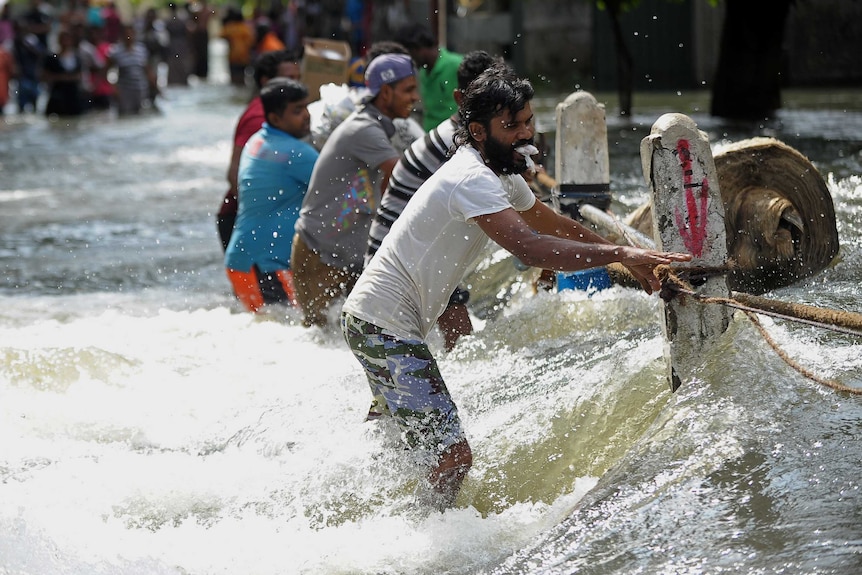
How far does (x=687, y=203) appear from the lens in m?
4.54

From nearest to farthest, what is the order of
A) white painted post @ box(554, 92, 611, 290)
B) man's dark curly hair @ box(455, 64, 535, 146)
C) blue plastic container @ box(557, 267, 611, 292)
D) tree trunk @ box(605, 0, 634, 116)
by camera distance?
man's dark curly hair @ box(455, 64, 535, 146)
blue plastic container @ box(557, 267, 611, 292)
white painted post @ box(554, 92, 611, 290)
tree trunk @ box(605, 0, 634, 116)

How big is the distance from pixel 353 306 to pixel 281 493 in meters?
1.01

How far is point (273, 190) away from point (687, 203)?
12.0 feet

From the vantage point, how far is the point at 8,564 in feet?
14.6

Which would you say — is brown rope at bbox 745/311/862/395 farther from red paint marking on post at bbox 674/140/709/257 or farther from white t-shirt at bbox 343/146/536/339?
white t-shirt at bbox 343/146/536/339

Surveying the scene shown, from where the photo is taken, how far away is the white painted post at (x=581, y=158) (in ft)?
23.5

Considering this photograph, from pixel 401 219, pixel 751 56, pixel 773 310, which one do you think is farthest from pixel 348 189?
pixel 751 56

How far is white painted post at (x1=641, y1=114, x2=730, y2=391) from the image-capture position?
4527 millimetres

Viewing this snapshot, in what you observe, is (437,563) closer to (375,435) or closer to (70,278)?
(375,435)

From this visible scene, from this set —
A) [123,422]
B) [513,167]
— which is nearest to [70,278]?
[123,422]

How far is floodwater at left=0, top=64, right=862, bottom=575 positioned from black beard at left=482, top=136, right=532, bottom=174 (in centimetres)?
102

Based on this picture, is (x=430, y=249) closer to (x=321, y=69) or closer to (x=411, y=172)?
(x=411, y=172)

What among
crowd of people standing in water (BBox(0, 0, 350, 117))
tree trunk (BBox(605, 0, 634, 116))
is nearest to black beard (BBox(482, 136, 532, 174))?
tree trunk (BBox(605, 0, 634, 116))

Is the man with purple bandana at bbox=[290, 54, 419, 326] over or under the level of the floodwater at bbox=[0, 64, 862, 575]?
over
